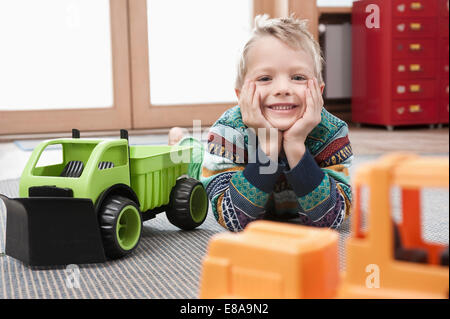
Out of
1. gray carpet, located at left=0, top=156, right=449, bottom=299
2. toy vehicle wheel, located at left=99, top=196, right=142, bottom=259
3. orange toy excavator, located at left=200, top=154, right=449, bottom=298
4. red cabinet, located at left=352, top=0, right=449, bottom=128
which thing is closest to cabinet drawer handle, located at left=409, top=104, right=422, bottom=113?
red cabinet, located at left=352, top=0, right=449, bottom=128

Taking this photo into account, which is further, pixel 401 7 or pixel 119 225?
pixel 401 7

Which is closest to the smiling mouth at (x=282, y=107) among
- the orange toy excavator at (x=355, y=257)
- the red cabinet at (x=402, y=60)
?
the orange toy excavator at (x=355, y=257)

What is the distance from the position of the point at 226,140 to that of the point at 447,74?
2.34 meters

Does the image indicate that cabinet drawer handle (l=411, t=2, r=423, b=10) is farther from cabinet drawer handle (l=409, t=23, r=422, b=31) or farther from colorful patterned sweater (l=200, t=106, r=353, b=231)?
colorful patterned sweater (l=200, t=106, r=353, b=231)

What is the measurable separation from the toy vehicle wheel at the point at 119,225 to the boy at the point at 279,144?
0.14 meters

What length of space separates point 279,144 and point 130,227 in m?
0.26

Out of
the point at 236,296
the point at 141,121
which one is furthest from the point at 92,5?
the point at 236,296

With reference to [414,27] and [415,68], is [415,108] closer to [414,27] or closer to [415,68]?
[415,68]

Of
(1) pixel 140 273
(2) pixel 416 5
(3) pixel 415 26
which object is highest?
(2) pixel 416 5

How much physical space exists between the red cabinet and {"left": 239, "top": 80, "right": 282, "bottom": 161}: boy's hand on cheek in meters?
2.14

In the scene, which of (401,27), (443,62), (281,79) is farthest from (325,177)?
(443,62)

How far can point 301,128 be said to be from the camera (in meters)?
0.79

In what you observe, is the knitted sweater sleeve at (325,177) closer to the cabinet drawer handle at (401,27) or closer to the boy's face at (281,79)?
the boy's face at (281,79)

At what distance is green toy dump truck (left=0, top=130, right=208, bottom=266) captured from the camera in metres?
0.75
